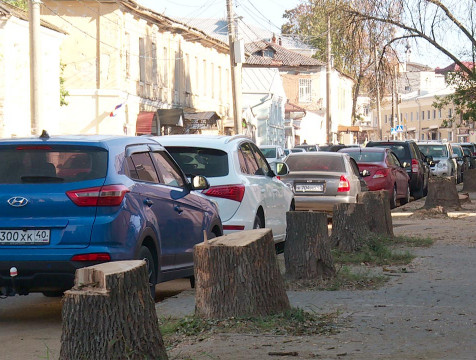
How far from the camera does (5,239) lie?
8.36 meters

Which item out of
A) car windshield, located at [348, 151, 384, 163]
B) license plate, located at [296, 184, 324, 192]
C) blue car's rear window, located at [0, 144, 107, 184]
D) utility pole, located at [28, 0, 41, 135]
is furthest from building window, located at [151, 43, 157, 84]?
blue car's rear window, located at [0, 144, 107, 184]

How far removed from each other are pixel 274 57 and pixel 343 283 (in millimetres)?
78483

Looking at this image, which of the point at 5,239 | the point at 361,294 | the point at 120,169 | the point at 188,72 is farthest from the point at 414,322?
the point at 188,72

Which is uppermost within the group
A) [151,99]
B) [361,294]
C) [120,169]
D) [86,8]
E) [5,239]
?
[86,8]

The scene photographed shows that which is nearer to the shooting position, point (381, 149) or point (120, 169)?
point (120, 169)

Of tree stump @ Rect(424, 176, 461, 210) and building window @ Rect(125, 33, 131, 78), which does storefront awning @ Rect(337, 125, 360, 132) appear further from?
tree stump @ Rect(424, 176, 461, 210)

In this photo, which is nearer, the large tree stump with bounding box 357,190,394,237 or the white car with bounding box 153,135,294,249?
the white car with bounding box 153,135,294,249

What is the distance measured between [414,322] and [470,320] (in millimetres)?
443

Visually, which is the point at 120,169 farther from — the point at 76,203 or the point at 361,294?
the point at 361,294

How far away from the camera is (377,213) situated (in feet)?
51.8

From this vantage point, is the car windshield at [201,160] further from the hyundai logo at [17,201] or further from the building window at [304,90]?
the building window at [304,90]

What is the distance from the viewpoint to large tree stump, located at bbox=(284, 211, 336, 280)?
34.8 feet

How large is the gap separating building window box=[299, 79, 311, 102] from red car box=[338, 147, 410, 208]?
6423 centimetres

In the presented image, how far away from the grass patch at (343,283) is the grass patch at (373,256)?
177cm
